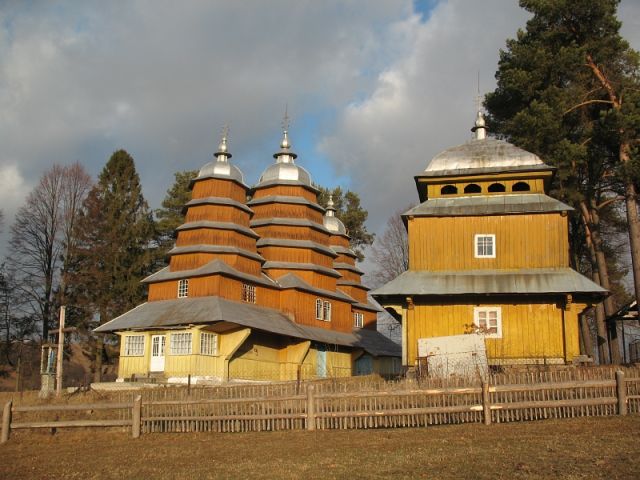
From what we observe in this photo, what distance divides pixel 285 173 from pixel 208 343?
15530 millimetres

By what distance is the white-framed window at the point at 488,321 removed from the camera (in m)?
23.3

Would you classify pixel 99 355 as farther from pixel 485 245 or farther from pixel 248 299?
pixel 485 245

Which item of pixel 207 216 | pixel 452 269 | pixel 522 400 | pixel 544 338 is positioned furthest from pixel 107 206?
pixel 522 400

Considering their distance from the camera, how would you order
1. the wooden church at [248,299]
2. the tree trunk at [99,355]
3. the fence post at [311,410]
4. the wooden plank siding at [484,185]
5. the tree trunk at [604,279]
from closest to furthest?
the fence post at [311,410] < the wooden plank siding at [484,185] < the tree trunk at [604,279] < the wooden church at [248,299] < the tree trunk at [99,355]

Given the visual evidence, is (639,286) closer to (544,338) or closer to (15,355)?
(544,338)

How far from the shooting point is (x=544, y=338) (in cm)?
2297

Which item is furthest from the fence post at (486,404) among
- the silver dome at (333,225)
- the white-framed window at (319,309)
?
the silver dome at (333,225)

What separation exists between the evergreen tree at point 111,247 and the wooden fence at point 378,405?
88.1 ft

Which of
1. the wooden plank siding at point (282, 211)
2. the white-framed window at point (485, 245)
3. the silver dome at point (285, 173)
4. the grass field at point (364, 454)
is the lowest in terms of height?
the grass field at point (364, 454)

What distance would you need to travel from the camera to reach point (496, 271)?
24.0 meters

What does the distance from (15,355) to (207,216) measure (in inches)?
1011

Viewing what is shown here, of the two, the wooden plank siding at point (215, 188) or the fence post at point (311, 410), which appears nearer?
the fence post at point (311, 410)

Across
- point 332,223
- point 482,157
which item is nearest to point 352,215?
point 332,223

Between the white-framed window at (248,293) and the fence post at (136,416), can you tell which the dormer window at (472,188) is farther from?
the fence post at (136,416)
